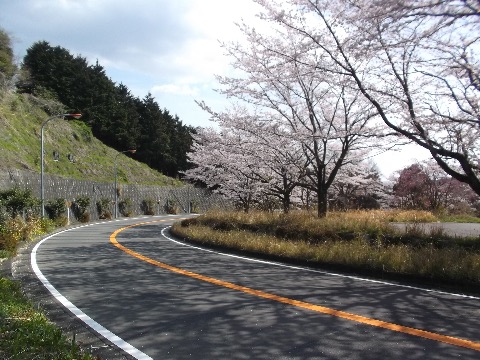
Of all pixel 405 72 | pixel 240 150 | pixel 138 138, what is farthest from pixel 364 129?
pixel 138 138

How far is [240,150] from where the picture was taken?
782 inches

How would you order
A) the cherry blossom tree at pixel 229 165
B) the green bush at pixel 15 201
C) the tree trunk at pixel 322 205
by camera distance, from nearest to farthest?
the tree trunk at pixel 322 205, the cherry blossom tree at pixel 229 165, the green bush at pixel 15 201

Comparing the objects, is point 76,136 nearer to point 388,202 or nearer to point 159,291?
point 388,202

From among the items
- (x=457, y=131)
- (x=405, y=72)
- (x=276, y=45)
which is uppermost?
(x=276, y=45)

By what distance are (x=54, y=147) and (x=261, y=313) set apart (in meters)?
46.1

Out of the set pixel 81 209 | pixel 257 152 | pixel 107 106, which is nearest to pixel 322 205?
pixel 257 152

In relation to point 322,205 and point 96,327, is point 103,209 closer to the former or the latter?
point 322,205

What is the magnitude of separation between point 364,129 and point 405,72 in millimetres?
3783

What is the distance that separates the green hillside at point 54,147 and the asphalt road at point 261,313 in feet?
92.7

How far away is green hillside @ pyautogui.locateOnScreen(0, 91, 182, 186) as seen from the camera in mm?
39969

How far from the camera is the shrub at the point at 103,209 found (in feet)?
134

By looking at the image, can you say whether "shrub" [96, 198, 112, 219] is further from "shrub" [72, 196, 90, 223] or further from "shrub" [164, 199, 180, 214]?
"shrub" [164, 199, 180, 214]

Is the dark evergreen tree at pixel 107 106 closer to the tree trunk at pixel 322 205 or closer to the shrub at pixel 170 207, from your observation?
the shrub at pixel 170 207

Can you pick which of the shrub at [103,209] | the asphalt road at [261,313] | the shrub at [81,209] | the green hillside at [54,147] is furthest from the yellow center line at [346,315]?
the shrub at [103,209]
